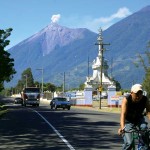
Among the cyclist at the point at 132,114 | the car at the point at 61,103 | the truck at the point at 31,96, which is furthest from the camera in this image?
the truck at the point at 31,96

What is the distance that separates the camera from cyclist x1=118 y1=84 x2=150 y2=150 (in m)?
8.74

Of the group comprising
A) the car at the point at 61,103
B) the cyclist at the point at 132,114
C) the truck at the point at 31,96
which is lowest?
the cyclist at the point at 132,114

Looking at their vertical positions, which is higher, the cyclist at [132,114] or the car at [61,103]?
the car at [61,103]

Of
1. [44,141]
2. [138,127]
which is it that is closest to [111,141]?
[44,141]

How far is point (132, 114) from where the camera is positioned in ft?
29.5

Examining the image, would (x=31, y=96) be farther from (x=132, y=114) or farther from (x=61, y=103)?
(x=132, y=114)

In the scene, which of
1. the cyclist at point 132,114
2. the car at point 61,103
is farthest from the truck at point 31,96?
the cyclist at point 132,114

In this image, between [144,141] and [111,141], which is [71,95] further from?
[144,141]

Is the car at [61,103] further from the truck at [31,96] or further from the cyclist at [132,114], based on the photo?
the cyclist at [132,114]

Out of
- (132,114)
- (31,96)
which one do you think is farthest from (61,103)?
(132,114)

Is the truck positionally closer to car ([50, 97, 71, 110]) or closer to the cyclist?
car ([50, 97, 71, 110])

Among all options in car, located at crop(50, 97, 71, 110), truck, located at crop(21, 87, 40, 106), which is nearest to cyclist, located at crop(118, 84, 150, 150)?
car, located at crop(50, 97, 71, 110)

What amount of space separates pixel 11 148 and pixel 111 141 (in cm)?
363

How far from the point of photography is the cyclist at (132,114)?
8.74 metres
